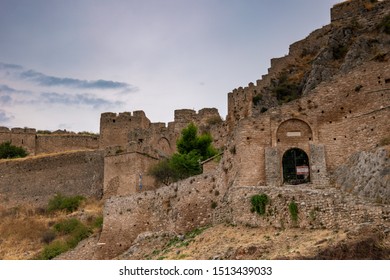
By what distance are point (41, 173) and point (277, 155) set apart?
22.4m

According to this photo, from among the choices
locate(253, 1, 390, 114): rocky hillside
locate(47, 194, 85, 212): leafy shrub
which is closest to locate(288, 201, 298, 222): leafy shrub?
locate(253, 1, 390, 114): rocky hillside

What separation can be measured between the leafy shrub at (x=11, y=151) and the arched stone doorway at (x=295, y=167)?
29288 mm

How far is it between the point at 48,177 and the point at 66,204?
5.26 m

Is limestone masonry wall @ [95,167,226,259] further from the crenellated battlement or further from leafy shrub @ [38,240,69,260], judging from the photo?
the crenellated battlement

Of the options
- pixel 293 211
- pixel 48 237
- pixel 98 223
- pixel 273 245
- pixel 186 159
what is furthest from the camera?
pixel 186 159

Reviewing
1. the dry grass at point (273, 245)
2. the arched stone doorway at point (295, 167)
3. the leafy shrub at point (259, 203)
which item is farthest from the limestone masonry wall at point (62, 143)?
the leafy shrub at point (259, 203)

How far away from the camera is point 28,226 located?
31.6 m

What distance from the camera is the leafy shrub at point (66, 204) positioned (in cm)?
3419

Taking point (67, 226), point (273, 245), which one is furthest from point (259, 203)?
point (67, 226)

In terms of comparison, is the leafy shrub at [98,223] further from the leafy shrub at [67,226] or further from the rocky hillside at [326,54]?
the rocky hillside at [326,54]

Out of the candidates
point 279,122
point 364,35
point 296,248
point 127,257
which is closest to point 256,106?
point 364,35

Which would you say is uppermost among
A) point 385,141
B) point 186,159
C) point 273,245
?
point 186,159

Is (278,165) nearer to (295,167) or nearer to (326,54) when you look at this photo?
(295,167)

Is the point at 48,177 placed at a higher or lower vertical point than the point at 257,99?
lower
